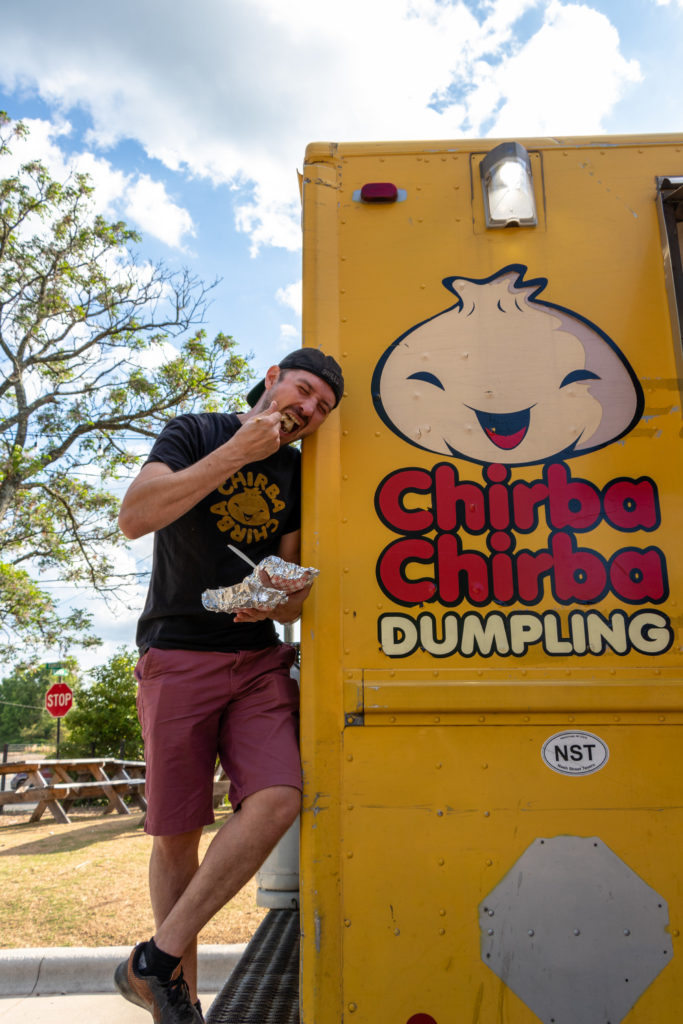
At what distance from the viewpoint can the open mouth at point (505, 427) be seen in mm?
1988

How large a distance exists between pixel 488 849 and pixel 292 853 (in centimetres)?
86

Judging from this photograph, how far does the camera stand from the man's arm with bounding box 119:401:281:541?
202 centimetres

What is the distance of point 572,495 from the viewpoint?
195cm

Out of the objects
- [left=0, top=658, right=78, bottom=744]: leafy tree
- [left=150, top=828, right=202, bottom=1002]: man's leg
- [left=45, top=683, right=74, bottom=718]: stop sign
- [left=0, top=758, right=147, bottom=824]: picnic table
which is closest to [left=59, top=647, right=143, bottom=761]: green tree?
[left=45, top=683, right=74, bottom=718]: stop sign

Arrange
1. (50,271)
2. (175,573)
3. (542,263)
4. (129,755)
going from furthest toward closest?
1. (129,755)
2. (50,271)
3. (175,573)
4. (542,263)

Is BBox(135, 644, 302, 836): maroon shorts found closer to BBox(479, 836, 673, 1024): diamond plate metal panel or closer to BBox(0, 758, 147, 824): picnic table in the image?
BBox(479, 836, 673, 1024): diamond plate metal panel

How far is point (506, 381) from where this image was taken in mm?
2031

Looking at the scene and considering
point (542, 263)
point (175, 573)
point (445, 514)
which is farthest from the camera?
point (175, 573)

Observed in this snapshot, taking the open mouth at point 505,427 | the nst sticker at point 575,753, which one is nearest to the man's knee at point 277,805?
the nst sticker at point 575,753

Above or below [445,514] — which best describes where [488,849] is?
below

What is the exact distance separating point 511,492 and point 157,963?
152 centimetres

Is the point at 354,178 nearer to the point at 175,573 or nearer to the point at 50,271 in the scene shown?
the point at 175,573

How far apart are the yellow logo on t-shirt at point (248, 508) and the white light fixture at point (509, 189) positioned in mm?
1034

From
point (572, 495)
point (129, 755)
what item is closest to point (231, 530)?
point (572, 495)
